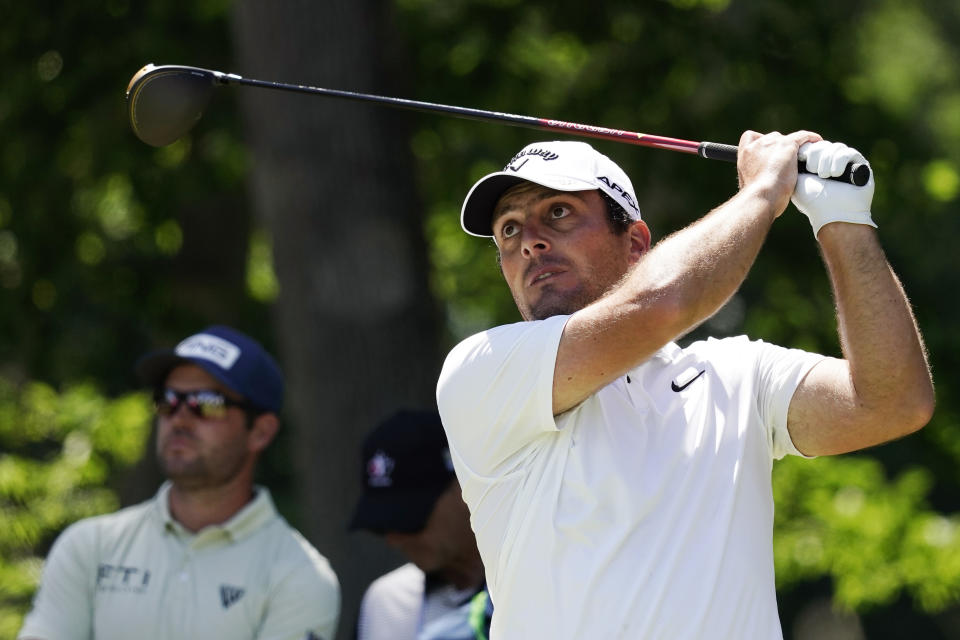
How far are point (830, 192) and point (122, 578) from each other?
271 centimetres

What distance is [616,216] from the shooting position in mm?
3215

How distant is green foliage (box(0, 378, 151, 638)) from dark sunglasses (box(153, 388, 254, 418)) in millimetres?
3689

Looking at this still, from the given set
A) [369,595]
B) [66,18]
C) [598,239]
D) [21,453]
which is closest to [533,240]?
[598,239]

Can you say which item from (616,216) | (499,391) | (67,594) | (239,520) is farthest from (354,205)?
(499,391)

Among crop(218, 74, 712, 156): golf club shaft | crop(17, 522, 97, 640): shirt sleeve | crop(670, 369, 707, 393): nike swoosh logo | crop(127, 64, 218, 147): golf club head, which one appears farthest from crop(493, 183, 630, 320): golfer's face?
crop(17, 522, 97, 640): shirt sleeve

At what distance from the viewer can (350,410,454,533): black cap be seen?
4.39m

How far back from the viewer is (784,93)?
24.7 ft

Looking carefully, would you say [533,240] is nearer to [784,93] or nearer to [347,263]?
[347,263]

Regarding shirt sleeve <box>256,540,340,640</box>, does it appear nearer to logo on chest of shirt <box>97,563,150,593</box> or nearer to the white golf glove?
logo on chest of shirt <box>97,563,150,593</box>

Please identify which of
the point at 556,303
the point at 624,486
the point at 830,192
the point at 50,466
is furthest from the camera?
the point at 50,466

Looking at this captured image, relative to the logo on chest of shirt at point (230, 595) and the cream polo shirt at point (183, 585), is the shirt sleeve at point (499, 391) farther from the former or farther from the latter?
the logo on chest of shirt at point (230, 595)

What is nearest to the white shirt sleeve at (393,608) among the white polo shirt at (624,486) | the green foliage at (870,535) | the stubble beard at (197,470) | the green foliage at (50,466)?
the stubble beard at (197,470)

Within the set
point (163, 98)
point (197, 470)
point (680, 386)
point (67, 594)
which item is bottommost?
point (67, 594)

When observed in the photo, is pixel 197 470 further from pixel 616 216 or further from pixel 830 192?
pixel 830 192
